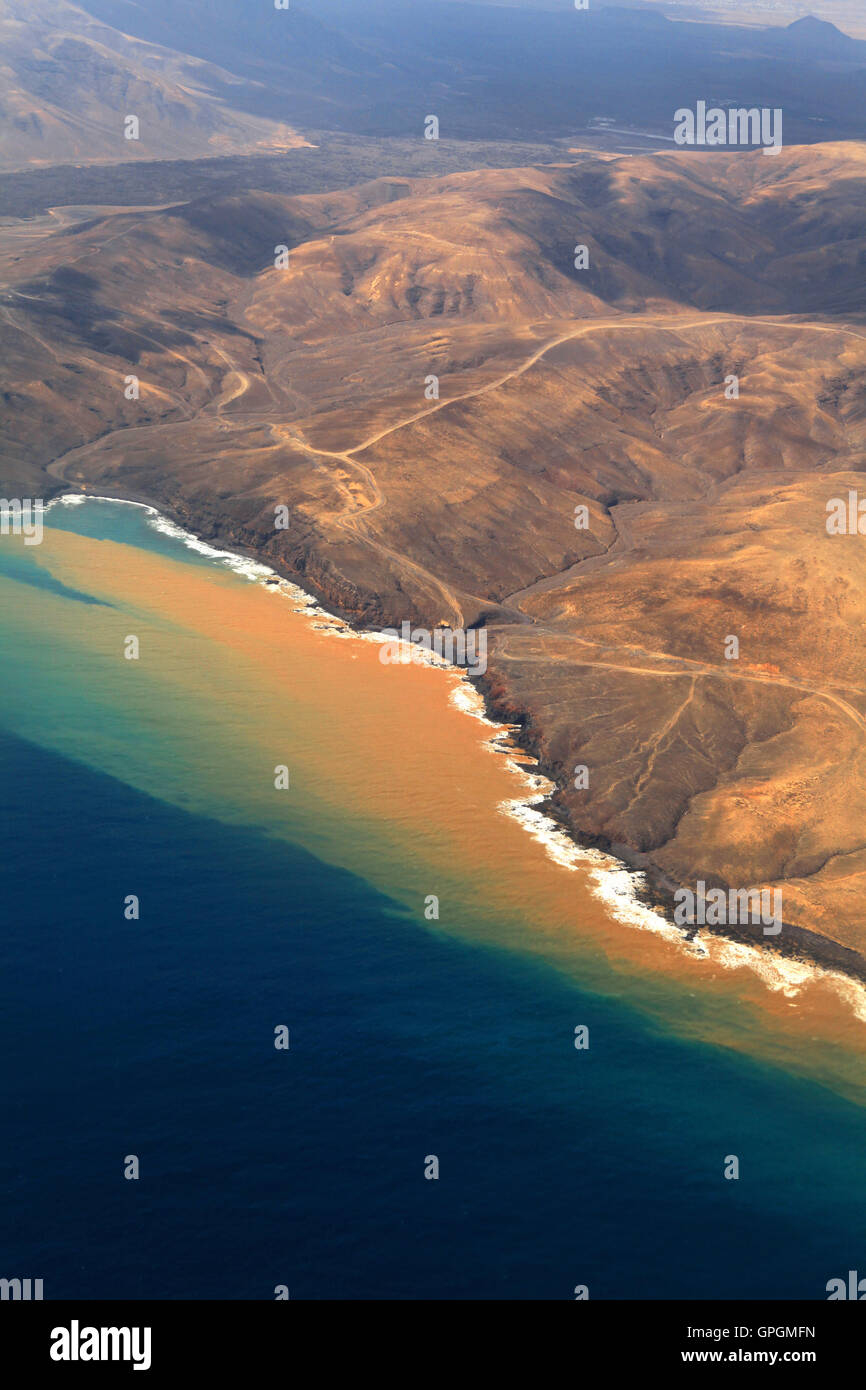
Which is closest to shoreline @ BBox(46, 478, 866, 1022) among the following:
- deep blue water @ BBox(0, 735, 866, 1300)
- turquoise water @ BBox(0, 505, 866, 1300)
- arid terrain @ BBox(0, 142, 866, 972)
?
arid terrain @ BBox(0, 142, 866, 972)

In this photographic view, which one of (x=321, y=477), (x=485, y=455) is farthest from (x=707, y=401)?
(x=321, y=477)

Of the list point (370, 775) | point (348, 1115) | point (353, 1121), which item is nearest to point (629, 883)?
point (370, 775)

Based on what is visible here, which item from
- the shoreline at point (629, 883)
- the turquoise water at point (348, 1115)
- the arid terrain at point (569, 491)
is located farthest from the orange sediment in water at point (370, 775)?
the arid terrain at point (569, 491)

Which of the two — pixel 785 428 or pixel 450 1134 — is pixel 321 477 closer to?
pixel 785 428

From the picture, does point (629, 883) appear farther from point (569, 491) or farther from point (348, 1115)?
point (569, 491)

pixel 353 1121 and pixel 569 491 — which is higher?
pixel 569 491
